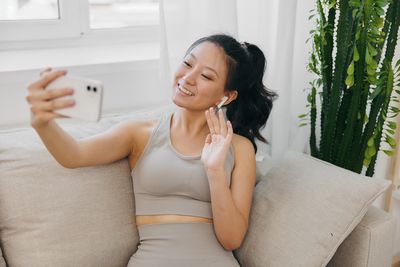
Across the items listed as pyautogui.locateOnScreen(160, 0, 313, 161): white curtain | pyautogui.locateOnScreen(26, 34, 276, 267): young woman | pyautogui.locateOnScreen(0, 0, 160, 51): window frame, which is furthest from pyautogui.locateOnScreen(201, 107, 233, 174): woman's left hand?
pyautogui.locateOnScreen(0, 0, 160, 51): window frame

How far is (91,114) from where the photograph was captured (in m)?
1.03

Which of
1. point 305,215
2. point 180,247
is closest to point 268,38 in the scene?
point 305,215

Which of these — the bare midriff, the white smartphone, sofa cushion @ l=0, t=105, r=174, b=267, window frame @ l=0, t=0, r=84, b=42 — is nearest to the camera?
the white smartphone

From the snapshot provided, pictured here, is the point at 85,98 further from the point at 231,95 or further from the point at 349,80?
the point at 349,80

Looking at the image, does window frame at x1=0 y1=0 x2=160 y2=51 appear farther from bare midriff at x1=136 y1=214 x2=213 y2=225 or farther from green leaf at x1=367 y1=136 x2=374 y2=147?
green leaf at x1=367 y1=136 x2=374 y2=147

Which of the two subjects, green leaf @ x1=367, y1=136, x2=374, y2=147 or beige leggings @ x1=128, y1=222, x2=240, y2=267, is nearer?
beige leggings @ x1=128, y1=222, x2=240, y2=267

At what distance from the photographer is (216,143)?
143 centimetres

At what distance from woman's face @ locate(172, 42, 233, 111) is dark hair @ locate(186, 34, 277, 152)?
0.10 ft

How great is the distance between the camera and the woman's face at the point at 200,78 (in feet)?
4.74

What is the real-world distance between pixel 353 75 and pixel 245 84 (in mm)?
A: 455

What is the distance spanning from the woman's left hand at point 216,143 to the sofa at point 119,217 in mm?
248

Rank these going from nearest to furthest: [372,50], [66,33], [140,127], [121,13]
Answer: [140,127] → [372,50] → [66,33] → [121,13]

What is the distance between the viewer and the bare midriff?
1.47 metres

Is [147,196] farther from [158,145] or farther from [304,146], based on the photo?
[304,146]
